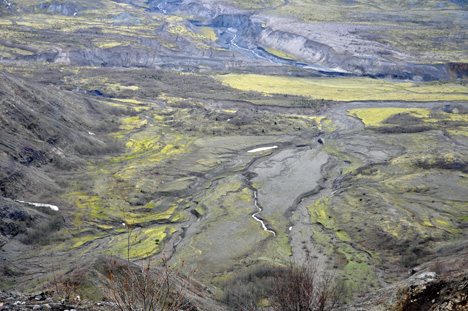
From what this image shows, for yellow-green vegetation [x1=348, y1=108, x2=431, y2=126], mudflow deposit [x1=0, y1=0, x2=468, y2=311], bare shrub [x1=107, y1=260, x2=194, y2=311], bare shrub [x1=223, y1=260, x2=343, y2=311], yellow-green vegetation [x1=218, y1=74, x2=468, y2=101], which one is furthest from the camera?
yellow-green vegetation [x1=218, y1=74, x2=468, y2=101]

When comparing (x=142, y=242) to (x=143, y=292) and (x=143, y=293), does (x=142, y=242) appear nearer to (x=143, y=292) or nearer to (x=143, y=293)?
(x=143, y=292)

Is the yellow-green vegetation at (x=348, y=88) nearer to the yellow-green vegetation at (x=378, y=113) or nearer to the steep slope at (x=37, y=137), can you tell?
the yellow-green vegetation at (x=378, y=113)

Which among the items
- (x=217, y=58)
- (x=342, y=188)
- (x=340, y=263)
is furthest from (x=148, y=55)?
(x=340, y=263)

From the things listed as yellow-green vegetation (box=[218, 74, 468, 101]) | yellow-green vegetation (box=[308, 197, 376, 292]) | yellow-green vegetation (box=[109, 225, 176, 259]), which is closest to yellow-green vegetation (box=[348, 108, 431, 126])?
yellow-green vegetation (box=[218, 74, 468, 101])

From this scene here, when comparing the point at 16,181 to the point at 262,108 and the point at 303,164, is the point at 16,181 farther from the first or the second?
the point at 262,108

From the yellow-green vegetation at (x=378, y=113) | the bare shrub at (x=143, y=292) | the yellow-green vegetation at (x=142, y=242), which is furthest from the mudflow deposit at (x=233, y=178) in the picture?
the bare shrub at (x=143, y=292)

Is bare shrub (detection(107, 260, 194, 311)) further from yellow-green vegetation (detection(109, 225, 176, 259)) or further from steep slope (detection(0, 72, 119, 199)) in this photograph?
steep slope (detection(0, 72, 119, 199))
